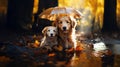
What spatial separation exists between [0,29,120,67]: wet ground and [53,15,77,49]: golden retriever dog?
0.12 meters

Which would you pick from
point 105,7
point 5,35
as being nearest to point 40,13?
point 5,35

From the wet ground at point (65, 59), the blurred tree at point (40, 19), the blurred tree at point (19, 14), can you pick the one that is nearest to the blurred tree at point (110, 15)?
the wet ground at point (65, 59)

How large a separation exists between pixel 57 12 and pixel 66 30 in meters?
0.26

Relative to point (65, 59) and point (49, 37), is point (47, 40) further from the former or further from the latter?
point (65, 59)

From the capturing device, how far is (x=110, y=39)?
15.9ft

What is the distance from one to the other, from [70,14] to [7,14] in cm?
82

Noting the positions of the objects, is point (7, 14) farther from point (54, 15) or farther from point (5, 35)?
point (54, 15)

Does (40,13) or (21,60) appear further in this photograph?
(40,13)

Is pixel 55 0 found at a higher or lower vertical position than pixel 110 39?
higher

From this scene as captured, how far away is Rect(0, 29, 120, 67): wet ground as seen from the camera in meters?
4.18

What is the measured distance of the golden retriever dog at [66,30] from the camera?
4.39 m

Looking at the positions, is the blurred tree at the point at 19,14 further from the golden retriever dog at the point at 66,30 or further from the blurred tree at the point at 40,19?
the golden retriever dog at the point at 66,30

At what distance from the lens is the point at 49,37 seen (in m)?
4.45

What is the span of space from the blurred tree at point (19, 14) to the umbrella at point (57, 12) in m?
0.20
